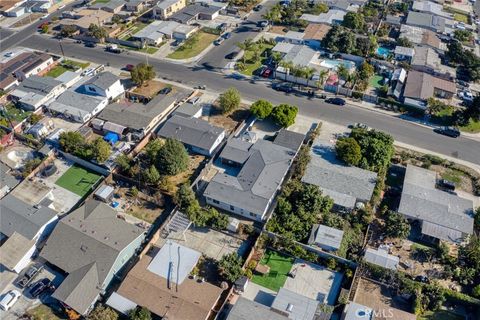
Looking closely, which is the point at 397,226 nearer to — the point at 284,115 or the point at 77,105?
the point at 284,115

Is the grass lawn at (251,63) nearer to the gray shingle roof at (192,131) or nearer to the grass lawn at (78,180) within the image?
the gray shingle roof at (192,131)

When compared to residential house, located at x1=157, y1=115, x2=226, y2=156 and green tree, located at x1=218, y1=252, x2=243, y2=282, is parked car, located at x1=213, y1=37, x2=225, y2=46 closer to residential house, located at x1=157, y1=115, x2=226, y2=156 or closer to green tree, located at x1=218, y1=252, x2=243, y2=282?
residential house, located at x1=157, y1=115, x2=226, y2=156

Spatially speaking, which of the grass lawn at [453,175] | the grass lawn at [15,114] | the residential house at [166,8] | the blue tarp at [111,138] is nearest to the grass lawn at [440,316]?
the grass lawn at [453,175]

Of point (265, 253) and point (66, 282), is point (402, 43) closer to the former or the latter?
point (265, 253)

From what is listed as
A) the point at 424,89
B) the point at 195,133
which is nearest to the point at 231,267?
the point at 195,133

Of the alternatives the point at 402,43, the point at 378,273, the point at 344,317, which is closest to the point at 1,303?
the point at 344,317

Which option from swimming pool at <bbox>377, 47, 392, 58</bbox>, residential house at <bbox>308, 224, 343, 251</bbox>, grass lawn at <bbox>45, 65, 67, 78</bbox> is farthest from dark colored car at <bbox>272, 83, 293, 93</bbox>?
grass lawn at <bbox>45, 65, 67, 78</bbox>
